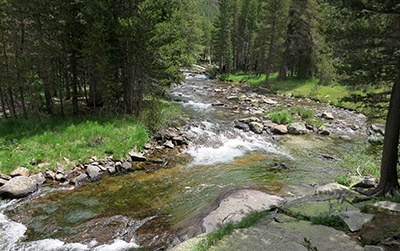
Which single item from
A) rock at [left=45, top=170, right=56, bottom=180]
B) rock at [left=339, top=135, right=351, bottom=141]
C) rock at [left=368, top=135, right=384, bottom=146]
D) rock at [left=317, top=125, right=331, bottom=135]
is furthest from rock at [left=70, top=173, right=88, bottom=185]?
rock at [left=339, top=135, right=351, bottom=141]

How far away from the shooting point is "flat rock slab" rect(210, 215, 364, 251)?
410 centimetres

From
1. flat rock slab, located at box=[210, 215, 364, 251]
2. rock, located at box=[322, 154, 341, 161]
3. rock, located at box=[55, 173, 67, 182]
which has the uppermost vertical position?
A: flat rock slab, located at box=[210, 215, 364, 251]

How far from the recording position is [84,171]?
870cm

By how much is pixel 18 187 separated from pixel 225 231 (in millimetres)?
6924

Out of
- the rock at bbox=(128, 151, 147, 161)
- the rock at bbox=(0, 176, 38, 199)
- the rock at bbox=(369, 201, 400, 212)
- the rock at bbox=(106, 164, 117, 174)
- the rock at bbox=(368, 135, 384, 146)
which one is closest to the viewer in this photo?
the rock at bbox=(369, 201, 400, 212)

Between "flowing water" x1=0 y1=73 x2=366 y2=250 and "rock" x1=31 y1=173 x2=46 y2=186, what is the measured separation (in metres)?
0.42

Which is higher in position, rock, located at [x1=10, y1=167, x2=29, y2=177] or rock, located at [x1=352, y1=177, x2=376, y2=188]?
rock, located at [x1=10, y1=167, x2=29, y2=177]

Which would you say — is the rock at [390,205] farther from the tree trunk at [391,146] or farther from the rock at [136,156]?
the rock at [136,156]

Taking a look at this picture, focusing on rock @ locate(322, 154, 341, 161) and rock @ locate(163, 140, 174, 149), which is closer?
rock @ locate(322, 154, 341, 161)

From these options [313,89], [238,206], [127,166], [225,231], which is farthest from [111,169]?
[313,89]

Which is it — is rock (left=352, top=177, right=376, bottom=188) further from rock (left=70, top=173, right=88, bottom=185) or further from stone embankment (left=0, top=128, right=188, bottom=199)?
rock (left=70, top=173, right=88, bottom=185)

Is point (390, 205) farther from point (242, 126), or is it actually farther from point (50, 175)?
point (242, 126)

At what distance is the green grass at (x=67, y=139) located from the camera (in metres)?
8.55

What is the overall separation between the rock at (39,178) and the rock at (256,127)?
12.0 metres
